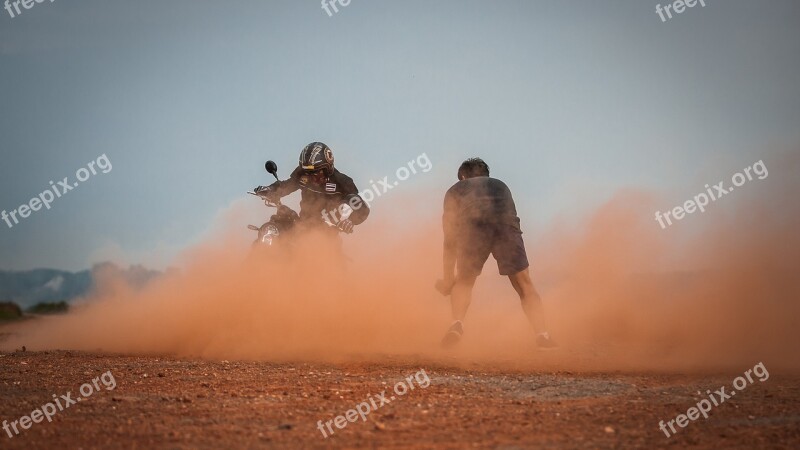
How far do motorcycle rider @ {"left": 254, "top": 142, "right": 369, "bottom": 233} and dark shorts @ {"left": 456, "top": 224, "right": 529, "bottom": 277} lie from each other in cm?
196

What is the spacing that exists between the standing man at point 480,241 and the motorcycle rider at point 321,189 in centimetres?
168

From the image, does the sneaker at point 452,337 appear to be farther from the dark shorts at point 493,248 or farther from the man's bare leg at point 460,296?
the dark shorts at point 493,248

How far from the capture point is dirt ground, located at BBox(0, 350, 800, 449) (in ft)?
15.7

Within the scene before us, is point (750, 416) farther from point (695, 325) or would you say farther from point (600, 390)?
point (695, 325)

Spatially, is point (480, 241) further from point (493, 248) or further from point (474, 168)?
point (474, 168)

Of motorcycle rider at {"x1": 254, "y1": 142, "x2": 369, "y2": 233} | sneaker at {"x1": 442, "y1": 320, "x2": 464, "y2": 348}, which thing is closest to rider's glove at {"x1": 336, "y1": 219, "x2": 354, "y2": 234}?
motorcycle rider at {"x1": 254, "y1": 142, "x2": 369, "y2": 233}

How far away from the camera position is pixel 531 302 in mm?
10148

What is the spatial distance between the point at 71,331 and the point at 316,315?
18.7 feet

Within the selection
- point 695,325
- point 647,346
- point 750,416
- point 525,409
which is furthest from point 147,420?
point 695,325

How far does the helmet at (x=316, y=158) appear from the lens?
11656mm

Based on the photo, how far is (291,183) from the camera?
1200 centimetres

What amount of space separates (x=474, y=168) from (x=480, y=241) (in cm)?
107

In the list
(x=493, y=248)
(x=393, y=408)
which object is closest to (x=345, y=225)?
(x=493, y=248)

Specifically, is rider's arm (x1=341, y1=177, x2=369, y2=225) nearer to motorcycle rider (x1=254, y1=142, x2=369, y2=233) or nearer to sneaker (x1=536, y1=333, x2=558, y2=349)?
motorcycle rider (x1=254, y1=142, x2=369, y2=233)
